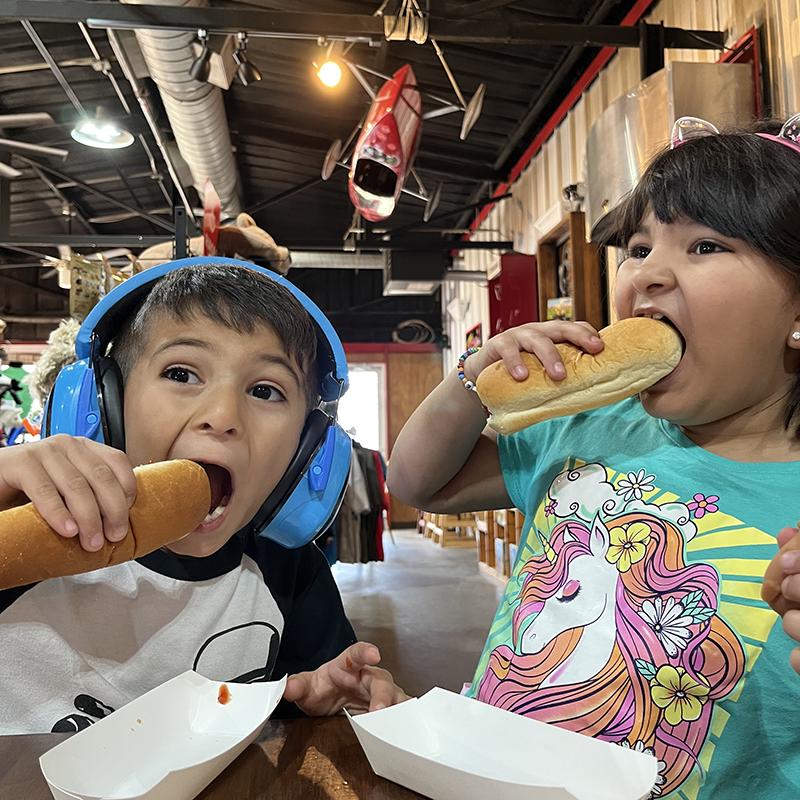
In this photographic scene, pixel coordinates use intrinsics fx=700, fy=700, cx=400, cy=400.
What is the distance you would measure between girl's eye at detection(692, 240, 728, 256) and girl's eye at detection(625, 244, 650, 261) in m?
0.09

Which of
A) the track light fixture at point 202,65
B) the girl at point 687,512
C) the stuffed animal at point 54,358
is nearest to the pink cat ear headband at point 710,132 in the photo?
the girl at point 687,512

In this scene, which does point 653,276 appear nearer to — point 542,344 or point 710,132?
point 542,344

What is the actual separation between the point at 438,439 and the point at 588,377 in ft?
0.98

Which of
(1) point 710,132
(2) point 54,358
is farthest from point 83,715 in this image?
(2) point 54,358

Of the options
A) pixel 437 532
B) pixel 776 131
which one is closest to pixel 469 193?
pixel 437 532

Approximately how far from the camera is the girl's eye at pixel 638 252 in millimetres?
1076

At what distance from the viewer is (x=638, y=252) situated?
1097 mm

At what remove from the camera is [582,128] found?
17.7ft

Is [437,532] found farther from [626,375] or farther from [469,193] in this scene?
[626,375]

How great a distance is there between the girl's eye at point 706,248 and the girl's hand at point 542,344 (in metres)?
0.18

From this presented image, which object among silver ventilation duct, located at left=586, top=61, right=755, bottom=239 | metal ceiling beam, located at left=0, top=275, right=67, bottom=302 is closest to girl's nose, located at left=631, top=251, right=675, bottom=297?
silver ventilation duct, located at left=586, top=61, right=755, bottom=239

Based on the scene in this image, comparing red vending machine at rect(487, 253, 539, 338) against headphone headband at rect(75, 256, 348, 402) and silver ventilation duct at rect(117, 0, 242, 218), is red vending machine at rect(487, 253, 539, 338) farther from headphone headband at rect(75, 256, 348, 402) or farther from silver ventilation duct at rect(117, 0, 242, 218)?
headphone headband at rect(75, 256, 348, 402)

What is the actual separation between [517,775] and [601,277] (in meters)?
4.32

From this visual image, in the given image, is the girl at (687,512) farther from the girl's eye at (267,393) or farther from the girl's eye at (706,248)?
the girl's eye at (267,393)
